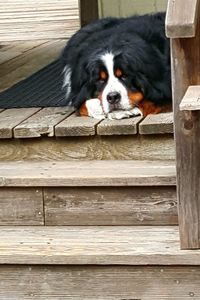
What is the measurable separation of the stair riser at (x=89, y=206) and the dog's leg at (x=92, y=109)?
60 centimetres

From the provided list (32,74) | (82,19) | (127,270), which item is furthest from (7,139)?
(82,19)

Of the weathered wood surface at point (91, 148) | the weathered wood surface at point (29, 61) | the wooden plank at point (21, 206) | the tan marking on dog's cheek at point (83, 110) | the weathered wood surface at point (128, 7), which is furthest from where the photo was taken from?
the weathered wood surface at point (128, 7)

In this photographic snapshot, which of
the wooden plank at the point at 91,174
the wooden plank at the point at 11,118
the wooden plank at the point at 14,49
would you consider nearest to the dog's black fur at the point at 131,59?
the wooden plank at the point at 11,118

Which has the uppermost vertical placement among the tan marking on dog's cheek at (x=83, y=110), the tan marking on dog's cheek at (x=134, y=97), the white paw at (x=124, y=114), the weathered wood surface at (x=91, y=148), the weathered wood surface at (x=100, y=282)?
the tan marking on dog's cheek at (x=134, y=97)

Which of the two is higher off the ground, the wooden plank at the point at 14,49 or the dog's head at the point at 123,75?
the dog's head at the point at 123,75

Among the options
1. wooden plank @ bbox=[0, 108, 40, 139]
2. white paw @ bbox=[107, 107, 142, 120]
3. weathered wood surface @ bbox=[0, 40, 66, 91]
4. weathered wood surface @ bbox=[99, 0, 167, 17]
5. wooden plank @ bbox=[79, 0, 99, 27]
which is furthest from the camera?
weathered wood surface @ bbox=[99, 0, 167, 17]

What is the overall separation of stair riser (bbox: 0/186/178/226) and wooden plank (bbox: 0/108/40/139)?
0.30 metres

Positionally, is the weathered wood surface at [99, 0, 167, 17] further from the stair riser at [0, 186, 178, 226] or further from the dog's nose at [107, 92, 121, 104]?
the stair riser at [0, 186, 178, 226]

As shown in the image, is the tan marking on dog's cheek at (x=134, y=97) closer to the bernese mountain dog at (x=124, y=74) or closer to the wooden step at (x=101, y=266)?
the bernese mountain dog at (x=124, y=74)

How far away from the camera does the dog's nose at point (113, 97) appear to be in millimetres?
4234

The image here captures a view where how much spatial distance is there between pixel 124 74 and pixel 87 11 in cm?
249

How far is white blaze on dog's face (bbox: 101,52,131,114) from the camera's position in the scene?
13.8ft

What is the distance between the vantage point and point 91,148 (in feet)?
12.8

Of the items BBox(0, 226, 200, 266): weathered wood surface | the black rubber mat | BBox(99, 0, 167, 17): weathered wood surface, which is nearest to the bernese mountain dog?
the black rubber mat
